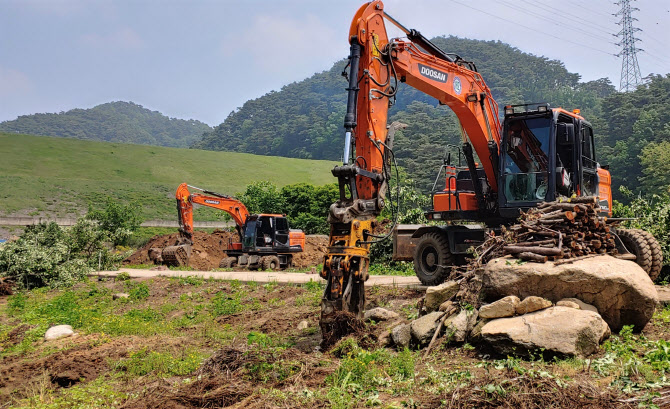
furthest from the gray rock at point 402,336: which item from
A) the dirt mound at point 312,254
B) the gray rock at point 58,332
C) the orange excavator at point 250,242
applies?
the dirt mound at point 312,254

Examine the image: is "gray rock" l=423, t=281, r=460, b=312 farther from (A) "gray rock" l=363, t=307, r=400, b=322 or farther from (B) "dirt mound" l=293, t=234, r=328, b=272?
(B) "dirt mound" l=293, t=234, r=328, b=272

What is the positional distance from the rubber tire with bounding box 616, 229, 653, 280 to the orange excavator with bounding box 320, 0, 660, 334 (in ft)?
0.19

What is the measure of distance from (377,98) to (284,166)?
7627 cm

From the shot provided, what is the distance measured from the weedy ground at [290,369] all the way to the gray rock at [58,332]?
0.58 ft

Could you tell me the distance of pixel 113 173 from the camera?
67938mm

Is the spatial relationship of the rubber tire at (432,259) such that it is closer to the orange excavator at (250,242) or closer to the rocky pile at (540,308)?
the rocky pile at (540,308)

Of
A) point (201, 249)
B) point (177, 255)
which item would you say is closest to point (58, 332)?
point (177, 255)

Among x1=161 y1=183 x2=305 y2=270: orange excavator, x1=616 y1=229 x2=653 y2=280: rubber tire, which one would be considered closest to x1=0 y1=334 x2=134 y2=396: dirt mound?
x1=616 y1=229 x2=653 y2=280: rubber tire

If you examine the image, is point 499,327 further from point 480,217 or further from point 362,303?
point 480,217

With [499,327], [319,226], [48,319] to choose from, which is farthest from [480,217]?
[319,226]

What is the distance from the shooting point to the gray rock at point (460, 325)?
7.07 meters

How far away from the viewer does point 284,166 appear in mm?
84438

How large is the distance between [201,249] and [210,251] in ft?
2.53

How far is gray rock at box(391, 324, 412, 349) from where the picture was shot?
7.43 meters
